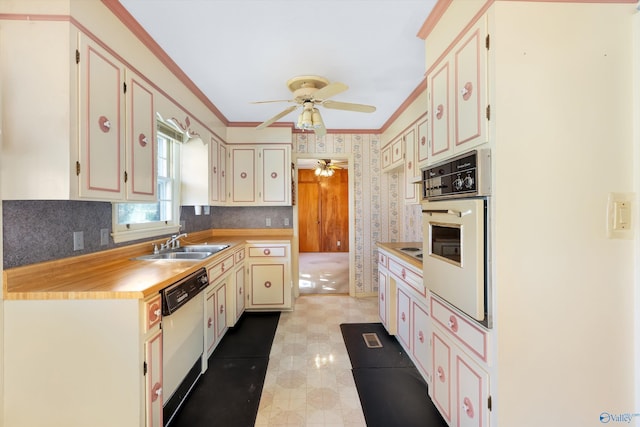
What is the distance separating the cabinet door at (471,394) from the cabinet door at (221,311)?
1.96 m

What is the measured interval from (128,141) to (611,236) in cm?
253

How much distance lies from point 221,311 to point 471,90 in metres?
2.60

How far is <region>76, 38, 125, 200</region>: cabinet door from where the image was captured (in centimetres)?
131

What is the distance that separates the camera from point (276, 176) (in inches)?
140

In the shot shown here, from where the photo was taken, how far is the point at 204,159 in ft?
9.48

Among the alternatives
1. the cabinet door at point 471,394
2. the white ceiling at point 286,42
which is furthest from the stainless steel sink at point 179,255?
the cabinet door at point 471,394

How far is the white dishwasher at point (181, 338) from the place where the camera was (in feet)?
5.04

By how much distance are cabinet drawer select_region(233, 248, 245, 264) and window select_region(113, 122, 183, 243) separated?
0.64 m

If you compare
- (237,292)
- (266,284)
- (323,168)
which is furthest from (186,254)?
(323,168)

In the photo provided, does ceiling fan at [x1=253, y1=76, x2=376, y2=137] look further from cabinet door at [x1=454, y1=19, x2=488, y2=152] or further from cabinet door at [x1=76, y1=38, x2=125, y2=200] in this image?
cabinet door at [x1=76, y1=38, x2=125, y2=200]

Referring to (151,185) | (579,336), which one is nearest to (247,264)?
(151,185)

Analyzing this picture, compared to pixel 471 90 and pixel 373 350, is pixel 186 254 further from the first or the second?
pixel 471 90

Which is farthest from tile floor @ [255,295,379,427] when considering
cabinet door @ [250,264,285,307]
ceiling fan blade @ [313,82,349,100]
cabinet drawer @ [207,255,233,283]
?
ceiling fan blade @ [313,82,349,100]


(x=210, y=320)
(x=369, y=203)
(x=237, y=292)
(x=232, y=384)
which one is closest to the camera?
Answer: (x=232, y=384)
